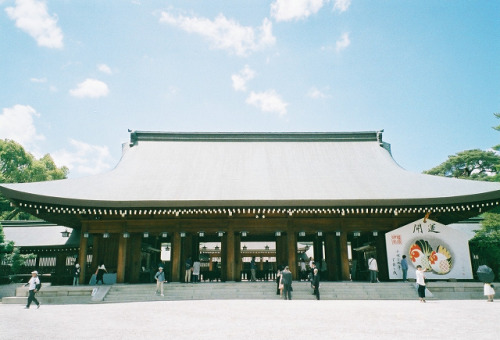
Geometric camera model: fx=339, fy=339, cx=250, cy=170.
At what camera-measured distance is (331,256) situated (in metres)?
17.7

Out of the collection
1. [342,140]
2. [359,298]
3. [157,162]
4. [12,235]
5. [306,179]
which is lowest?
[359,298]

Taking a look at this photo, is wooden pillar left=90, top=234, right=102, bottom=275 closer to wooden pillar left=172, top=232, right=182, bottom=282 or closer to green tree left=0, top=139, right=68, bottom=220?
wooden pillar left=172, top=232, right=182, bottom=282

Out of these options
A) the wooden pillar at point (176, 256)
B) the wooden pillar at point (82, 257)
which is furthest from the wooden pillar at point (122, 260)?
the wooden pillar at point (176, 256)

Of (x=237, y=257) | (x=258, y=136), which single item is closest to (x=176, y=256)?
(x=237, y=257)

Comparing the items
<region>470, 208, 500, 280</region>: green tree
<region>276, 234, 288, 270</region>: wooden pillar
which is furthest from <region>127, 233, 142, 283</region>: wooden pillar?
<region>470, 208, 500, 280</region>: green tree

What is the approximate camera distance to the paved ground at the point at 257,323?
22.2 ft

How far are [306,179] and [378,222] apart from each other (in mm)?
4088

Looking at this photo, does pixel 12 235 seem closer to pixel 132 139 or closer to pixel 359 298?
pixel 132 139

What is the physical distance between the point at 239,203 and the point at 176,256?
13.8 feet

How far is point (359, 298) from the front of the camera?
536 inches

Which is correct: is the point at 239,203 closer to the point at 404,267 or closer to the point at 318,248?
the point at 404,267

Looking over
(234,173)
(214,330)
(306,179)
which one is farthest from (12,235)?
(214,330)

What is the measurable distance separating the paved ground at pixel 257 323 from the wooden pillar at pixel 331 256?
669cm

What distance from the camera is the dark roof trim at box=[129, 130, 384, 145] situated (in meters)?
22.9
